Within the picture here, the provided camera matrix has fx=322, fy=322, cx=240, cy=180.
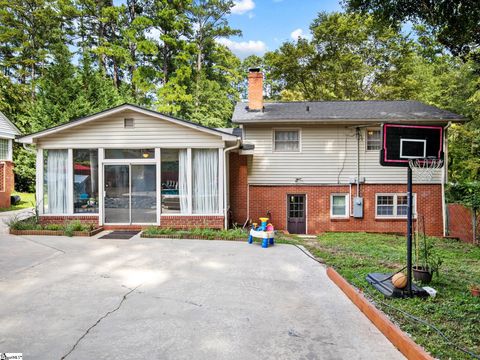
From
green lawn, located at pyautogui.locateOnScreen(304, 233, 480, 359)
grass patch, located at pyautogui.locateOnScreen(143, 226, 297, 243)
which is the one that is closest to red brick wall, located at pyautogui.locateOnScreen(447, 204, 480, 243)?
green lawn, located at pyautogui.locateOnScreen(304, 233, 480, 359)

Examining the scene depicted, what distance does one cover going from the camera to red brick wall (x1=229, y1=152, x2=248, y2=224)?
1292 cm

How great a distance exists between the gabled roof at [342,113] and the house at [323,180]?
12 cm

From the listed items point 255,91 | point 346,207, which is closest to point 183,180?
point 255,91

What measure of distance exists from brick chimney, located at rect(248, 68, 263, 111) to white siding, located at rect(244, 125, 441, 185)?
1224mm

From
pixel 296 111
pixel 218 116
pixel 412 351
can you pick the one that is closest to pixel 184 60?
pixel 218 116

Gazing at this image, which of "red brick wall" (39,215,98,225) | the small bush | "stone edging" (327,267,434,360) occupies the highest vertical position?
"red brick wall" (39,215,98,225)

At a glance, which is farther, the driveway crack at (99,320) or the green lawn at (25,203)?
the green lawn at (25,203)

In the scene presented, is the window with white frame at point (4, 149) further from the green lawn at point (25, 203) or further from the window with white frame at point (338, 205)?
the window with white frame at point (338, 205)

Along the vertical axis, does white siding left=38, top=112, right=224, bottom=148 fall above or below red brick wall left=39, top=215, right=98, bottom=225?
above

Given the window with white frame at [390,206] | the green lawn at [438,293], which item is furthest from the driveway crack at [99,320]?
the window with white frame at [390,206]

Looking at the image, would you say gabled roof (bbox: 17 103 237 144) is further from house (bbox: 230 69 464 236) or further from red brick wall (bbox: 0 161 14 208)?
red brick wall (bbox: 0 161 14 208)

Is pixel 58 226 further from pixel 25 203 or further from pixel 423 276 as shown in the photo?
pixel 25 203

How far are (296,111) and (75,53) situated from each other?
22817mm

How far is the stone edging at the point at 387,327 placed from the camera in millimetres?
3134
